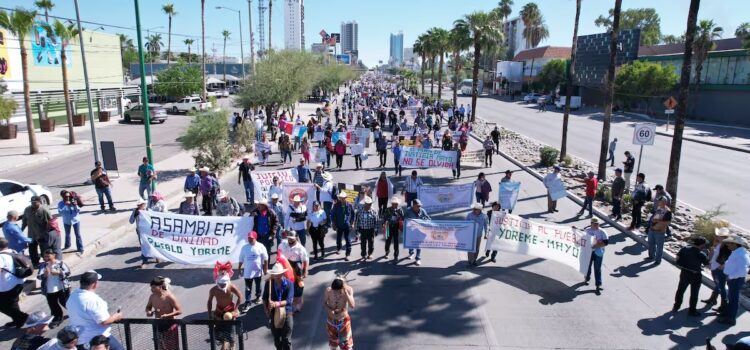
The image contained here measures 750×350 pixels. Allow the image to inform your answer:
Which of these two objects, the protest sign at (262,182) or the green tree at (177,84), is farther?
the green tree at (177,84)

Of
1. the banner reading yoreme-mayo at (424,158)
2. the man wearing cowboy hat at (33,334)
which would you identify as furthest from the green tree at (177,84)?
the man wearing cowboy hat at (33,334)

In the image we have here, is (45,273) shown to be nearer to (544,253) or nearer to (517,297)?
(517,297)

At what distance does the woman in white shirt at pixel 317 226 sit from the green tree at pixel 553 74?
70.1 metres

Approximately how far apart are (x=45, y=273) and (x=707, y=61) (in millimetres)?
57280

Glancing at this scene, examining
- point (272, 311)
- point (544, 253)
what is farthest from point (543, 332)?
point (272, 311)

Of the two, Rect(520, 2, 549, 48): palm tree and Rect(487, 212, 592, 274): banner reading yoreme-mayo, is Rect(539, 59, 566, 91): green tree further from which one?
Rect(487, 212, 592, 274): banner reading yoreme-mayo

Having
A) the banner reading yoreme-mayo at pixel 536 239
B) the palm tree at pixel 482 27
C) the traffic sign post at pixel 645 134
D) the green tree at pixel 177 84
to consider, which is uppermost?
the palm tree at pixel 482 27

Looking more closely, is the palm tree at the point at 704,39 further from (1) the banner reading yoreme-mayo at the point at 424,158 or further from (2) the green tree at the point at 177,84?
(2) the green tree at the point at 177,84

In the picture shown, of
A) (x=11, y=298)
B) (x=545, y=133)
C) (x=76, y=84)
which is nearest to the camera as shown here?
(x=11, y=298)

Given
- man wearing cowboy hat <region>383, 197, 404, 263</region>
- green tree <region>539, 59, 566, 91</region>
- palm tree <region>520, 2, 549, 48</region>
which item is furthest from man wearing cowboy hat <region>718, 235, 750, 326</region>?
palm tree <region>520, 2, 549, 48</region>

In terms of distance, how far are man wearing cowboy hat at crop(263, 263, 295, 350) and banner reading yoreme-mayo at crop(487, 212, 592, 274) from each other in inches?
209

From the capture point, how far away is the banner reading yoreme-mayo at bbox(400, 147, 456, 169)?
1992cm

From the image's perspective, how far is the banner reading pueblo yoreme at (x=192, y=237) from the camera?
1046 cm

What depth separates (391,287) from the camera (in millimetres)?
9797
